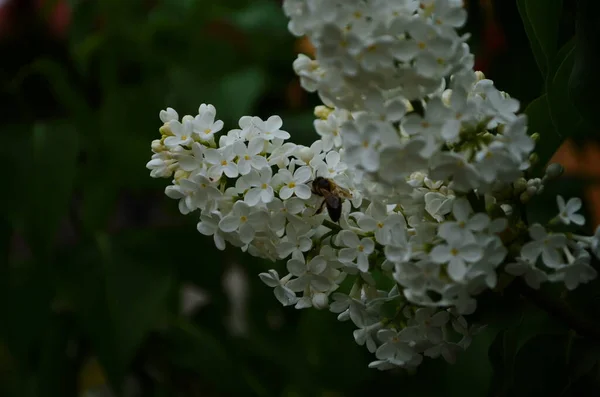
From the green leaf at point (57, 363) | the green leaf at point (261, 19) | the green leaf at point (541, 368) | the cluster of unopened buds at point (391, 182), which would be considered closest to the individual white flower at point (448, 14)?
the cluster of unopened buds at point (391, 182)

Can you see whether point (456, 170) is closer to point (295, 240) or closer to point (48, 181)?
point (295, 240)

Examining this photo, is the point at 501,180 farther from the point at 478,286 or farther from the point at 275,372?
the point at 275,372

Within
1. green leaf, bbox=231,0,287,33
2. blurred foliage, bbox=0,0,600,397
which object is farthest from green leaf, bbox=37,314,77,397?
green leaf, bbox=231,0,287,33

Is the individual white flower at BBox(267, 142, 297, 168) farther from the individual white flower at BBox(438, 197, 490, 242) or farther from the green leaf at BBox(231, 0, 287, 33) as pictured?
the green leaf at BBox(231, 0, 287, 33)

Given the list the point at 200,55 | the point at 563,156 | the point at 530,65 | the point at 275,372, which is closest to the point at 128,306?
the point at 275,372

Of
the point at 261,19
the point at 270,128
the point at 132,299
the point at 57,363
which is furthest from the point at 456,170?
the point at 261,19

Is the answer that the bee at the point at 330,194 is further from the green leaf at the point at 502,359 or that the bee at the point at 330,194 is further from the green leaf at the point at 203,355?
the green leaf at the point at 203,355
